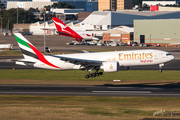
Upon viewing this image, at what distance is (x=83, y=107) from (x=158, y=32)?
12167 cm

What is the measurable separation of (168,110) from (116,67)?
1575 cm

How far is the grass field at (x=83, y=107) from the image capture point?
4022cm

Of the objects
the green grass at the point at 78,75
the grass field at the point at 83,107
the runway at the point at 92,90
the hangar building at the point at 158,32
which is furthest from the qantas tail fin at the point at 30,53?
the hangar building at the point at 158,32

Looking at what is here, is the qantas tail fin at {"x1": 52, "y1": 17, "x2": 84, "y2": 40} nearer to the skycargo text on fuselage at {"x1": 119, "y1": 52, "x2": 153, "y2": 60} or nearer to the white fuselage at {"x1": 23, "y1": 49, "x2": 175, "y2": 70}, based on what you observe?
the white fuselage at {"x1": 23, "y1": 49, "x2": 175, "y2": 70}

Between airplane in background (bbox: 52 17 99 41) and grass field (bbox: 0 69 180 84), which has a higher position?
airplane in background (bbox: 52 17 99 41)

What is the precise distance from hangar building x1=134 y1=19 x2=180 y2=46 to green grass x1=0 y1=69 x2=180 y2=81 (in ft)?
264

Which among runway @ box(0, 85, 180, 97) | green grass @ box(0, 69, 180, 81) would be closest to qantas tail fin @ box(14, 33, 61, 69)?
runway @ box(0, 85, 180, 97)

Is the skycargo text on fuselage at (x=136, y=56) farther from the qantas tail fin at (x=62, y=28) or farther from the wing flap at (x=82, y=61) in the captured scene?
the qantas tail fin at (x=62, y=28)

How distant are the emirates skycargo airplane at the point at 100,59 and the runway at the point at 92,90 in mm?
3964

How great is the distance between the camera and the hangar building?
512 feet

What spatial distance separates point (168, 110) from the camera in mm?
43250

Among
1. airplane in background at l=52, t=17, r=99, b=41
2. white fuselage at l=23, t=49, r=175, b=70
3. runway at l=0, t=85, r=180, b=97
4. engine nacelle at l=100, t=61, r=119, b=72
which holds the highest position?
airplane in background at l=52, t=17, r=99, b=41

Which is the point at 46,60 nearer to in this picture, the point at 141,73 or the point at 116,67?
the point at 116,67

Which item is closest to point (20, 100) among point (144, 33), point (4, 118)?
point (4, 118)
